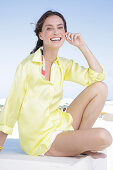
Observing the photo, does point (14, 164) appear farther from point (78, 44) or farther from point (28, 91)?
point (78, 44)

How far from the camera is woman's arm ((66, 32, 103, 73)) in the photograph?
2199mm

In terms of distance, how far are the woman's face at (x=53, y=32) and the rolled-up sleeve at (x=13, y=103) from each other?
308 millimetres

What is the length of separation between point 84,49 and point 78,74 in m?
0.21

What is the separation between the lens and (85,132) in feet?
6.05

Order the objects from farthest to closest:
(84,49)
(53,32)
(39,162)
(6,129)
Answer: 1. (84,49)
2. (53,32)
3. (6,129)
4. (39,162)

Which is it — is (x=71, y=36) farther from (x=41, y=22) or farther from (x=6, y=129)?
(x=6, y=129)

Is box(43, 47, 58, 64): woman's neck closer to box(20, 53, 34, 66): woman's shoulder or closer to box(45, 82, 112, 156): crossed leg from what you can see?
box(20, 53, 34, 66): woman's shoulder

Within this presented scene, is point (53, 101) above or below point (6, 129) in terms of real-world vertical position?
above

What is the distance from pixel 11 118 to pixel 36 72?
0.38 meters

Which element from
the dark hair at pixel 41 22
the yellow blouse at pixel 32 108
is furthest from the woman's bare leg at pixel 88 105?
the dark hair at pixel 41 22

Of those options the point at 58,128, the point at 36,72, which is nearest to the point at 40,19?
the point at 36,72

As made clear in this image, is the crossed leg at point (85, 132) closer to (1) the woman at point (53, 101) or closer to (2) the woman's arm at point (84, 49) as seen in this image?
(1) the woman at point (53, 101)

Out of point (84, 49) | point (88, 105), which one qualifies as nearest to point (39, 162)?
point (88, 105)

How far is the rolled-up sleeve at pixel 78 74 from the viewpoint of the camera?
7.26 feet
